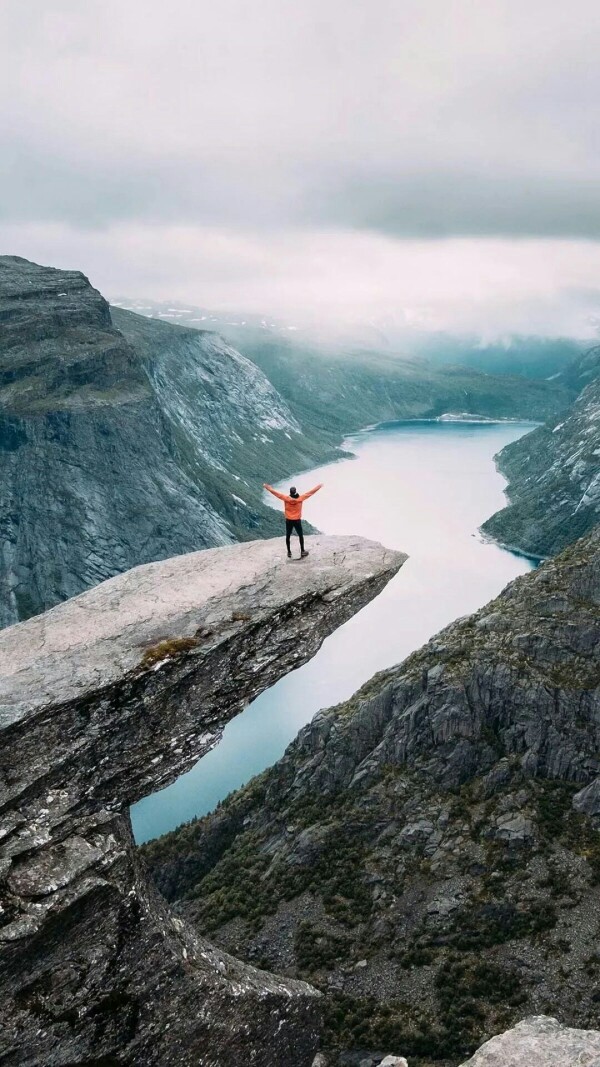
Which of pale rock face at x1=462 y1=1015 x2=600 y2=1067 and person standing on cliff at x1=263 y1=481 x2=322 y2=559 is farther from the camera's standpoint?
person standing on cliff at x1=263 y1=481 x2=322 y2=559

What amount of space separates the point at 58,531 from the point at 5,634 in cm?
17427

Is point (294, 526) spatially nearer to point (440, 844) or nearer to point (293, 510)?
point (293, 510)

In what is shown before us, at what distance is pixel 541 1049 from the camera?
78.3 feet

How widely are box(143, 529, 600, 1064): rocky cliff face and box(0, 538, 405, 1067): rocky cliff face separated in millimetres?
33766

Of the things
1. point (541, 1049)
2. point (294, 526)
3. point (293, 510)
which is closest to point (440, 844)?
point (541, 1049)

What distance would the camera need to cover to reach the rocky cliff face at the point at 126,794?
84.3 ft

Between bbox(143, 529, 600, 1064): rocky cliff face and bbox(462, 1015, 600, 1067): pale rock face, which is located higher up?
bbox(462, 1015, 600, 1067): pale rock face

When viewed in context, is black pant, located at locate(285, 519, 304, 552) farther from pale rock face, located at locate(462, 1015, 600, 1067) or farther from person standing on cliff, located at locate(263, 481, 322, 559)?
pale rock face, located at locate(462, 1015, 600, 1067)

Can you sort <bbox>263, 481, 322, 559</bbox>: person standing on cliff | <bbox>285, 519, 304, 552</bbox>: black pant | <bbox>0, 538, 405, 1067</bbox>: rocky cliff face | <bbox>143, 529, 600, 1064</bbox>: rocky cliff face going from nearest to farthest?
<bbox>0, 538, 405, 1067</bbox>: rocky cliff face
<bbox>263, 481, 322, 559</bbox>: person standing on cliff
<bbox>285, 519, 304, 552</bbox>: black pant
<bbox>143, 529, 600, 1064</bbox>: rocky cliff face

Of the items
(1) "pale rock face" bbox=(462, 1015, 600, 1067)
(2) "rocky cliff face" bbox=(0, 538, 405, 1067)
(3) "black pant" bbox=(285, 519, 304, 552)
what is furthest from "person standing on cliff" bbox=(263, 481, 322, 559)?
(1) "pale rock face" bbox=(462, 1015, 600, 1067)

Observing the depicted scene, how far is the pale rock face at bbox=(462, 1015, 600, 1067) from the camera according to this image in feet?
75.3

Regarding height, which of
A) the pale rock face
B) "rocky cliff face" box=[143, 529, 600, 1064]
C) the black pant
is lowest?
"rocky cliff face" box=[143, 529, 600, 1064]

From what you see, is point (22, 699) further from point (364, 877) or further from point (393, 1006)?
point (364, 877)

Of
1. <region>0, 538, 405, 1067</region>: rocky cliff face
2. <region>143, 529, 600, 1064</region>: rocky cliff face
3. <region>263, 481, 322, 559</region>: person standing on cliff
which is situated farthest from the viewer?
<region>143, 529, 600, 1064</region>: rocky cliff face
